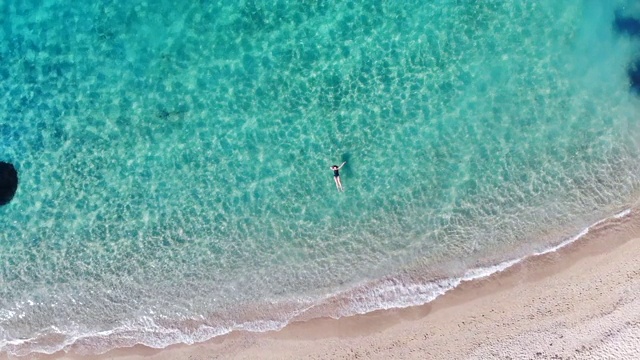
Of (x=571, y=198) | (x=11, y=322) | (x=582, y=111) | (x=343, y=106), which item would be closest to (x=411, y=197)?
(x=343, y=106)

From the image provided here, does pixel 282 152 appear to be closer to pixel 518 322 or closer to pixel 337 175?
pixel 337 175

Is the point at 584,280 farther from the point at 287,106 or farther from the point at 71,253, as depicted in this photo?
the point at 71,253

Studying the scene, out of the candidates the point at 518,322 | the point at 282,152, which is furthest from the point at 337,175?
the point at 518,322

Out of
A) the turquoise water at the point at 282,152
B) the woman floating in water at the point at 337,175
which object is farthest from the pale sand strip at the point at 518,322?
the woman floating in water at the point at 337,175

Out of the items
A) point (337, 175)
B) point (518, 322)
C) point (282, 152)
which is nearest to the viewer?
point (518, 322)

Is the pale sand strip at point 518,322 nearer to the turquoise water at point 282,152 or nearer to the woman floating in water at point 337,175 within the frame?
the turquoise water at point 282,152

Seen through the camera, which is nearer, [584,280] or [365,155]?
[584,280]
